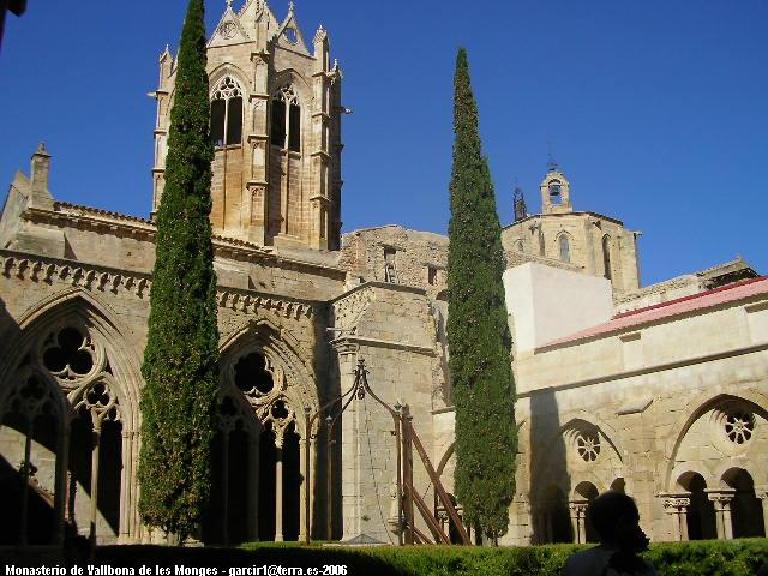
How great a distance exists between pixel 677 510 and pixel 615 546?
39.1 ft

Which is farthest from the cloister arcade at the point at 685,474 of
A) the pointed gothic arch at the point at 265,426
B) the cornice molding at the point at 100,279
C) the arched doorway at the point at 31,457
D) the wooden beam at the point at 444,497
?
the arched doorway at the point at 31,457

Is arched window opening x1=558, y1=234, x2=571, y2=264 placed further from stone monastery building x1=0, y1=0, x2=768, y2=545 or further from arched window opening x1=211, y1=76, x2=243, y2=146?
arched window opening x1=211, y1=76, x2=243, y2=146

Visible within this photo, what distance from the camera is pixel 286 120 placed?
2419cm

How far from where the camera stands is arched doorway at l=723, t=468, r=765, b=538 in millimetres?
15836

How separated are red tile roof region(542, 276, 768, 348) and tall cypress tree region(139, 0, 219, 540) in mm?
8584

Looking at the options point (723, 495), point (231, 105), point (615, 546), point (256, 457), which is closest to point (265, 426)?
point (256, 457)

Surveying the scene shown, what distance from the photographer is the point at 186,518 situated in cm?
1380

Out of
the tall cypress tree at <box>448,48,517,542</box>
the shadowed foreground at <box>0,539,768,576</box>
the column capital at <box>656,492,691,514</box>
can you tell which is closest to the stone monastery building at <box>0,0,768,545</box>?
the column capital at <box>656,492,691,514</box>

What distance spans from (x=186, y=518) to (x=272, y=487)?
692 centimetres

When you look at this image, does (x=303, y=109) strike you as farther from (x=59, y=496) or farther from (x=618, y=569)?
(x=618, y=569)

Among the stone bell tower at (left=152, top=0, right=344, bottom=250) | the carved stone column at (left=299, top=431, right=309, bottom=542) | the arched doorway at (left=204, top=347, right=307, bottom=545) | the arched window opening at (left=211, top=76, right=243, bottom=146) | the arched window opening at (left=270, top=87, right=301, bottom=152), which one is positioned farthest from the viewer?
the arched window opening at (left=270, top=87, right=301, bottom=152)

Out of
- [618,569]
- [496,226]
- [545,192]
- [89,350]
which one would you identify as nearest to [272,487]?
[89,350]

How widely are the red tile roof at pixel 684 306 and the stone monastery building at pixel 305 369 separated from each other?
0.30 feet

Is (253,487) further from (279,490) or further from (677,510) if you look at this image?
(677,510)
